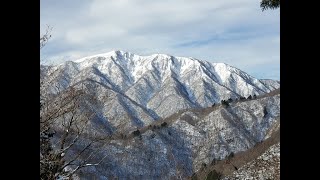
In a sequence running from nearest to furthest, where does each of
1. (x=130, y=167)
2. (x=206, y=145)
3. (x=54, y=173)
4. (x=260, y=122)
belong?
1. (x=54, y=173)
2. (x=206, y=145)
3. (x=130, y=167)
4. (x=260, y=122)

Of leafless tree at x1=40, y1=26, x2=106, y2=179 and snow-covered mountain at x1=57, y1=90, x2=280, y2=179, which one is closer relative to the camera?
leafless tree at x1=40, y1=26, x2=106, y2=179

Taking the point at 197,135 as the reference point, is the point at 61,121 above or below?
above

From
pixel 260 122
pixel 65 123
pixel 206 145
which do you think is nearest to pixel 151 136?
pixel 206 145

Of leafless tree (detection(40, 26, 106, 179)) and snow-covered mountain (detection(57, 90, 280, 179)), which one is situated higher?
leafless tree (detection(40, 26, 106, 179))

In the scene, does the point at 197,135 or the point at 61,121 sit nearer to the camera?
the point at 61,121

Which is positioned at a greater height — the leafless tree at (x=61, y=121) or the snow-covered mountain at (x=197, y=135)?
the leafless tree at (x=61, y=121)

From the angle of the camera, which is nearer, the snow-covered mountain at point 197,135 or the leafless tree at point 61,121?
the leafless tree at point 61,121
